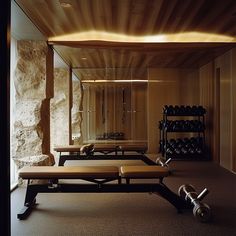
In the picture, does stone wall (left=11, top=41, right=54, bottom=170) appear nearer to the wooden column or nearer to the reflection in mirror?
the wooden column

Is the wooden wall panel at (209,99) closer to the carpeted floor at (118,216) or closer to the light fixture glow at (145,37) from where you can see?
the light fixture glow at (145,37)

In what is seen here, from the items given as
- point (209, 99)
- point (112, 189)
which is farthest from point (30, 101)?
point (209, 99)

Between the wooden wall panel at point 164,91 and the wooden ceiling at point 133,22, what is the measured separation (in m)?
1.54

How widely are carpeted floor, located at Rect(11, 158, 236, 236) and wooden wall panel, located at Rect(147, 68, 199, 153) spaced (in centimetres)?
432

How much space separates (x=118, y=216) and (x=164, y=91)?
6219 mm

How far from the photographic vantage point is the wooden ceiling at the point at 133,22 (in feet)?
13.0

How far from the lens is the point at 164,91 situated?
30.5ft

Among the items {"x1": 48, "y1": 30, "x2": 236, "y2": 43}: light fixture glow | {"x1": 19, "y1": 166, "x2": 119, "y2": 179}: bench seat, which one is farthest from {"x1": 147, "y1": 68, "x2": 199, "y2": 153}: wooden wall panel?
{"x1": 19, "y1": 166, "x2": 119, "y2": 179}: bench seat

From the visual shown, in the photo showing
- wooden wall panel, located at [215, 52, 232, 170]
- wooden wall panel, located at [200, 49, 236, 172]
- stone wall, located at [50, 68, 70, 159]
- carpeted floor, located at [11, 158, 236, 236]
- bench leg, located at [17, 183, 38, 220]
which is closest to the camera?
carpeted floor, located at [11, 158, 236, 236]

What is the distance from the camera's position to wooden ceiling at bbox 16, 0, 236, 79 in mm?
3949

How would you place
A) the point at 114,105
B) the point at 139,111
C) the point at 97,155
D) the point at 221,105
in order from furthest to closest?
the point at 114,105, the point at 139,111, the point at 221,105, the point at 97,155

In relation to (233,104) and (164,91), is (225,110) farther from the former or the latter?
(164,91)

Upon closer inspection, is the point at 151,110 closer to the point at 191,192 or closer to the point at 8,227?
the point at 191,192

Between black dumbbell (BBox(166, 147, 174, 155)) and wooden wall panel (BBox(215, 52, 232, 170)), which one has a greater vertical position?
wooden wall panel (BBox(215, 52, 232, 170))
